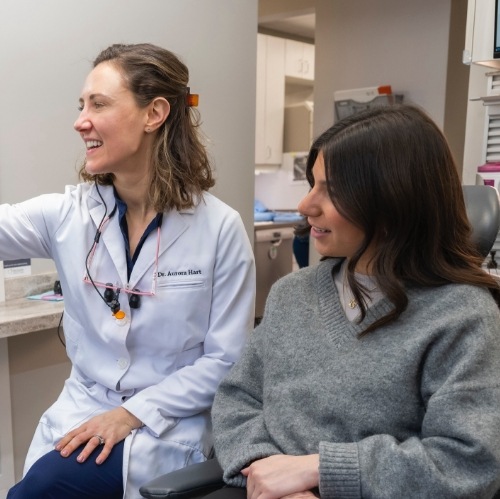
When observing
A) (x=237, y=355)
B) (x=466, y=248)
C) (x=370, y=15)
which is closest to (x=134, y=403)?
(x=237, y=355)

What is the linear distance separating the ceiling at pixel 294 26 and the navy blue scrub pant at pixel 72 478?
4.19 meters

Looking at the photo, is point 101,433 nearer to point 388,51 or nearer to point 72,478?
point 72,478

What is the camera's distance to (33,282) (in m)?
1.98

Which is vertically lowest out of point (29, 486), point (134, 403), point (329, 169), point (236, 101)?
point (29, 486)

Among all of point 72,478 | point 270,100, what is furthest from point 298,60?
point 72,478

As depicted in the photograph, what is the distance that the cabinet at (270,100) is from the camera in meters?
5.03

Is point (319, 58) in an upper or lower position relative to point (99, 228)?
upper

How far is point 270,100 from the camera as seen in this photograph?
5.14m

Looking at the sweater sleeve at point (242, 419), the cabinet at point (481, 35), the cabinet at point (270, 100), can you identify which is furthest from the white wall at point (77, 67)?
the cabinet at point (270, 100)

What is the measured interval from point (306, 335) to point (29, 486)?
23.6 inches

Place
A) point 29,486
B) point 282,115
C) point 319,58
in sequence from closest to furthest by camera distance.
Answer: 1. point 29,486
2. point 319,58
3. point 282,115

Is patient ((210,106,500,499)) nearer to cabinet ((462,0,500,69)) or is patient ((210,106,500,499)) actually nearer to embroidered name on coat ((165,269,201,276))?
embroidered name on coat ((165,269,201,276))

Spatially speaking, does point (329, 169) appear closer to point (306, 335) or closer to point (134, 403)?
point (306, 335)

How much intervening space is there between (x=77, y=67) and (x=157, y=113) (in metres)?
0.83
